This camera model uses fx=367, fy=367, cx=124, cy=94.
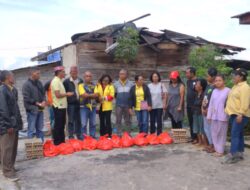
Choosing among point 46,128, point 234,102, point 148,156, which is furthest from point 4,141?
point 46,128

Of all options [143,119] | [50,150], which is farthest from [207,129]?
[50,150]

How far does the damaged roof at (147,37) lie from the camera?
1222 centimetres

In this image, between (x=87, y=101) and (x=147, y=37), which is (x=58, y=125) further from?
(x=147, y=37)

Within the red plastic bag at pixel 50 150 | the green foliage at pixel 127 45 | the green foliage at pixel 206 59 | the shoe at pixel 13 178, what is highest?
the green foliage at pixel 127 45

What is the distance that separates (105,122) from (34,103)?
1.90m

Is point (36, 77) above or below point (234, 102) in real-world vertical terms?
above

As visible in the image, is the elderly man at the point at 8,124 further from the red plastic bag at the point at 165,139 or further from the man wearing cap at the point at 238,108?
the man wearing cap at the point at 238,108

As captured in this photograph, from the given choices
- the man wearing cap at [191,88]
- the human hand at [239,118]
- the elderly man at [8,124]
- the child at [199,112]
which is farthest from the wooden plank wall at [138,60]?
the human hand at [239,118]

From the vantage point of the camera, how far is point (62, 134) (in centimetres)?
865

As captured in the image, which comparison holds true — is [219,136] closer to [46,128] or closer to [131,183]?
[131,183]

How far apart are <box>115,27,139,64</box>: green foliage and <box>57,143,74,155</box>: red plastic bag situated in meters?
4.38

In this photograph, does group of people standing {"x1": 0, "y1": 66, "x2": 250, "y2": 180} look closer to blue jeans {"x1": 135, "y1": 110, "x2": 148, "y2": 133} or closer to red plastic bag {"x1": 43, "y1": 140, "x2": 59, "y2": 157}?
blue jeans {"x1": 135, "y1": 110, "x2": 148, "y2": 133}

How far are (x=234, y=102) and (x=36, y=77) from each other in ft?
15.2

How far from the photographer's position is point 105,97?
9.20m
